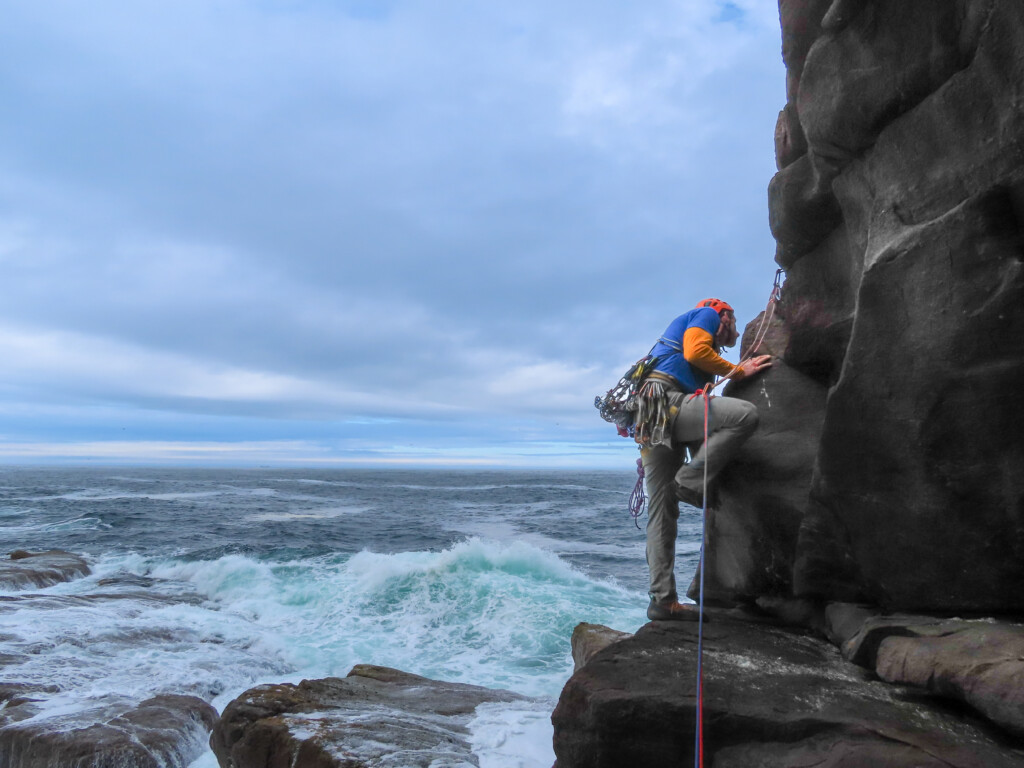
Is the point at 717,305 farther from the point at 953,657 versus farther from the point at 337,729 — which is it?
the point at 337,729

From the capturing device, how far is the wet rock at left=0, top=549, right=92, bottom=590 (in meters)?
14.3

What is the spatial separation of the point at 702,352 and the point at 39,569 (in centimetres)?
1678

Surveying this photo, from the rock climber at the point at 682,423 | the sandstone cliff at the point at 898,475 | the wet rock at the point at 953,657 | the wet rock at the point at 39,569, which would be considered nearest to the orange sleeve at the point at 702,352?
the rock climber at the point at 682,423

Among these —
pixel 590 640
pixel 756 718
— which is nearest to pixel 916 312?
pixel 756 718

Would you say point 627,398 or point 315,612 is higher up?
point 627,398

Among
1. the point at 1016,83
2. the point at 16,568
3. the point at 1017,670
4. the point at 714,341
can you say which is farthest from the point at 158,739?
the point at 16,568

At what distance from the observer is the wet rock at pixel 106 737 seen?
611 cm

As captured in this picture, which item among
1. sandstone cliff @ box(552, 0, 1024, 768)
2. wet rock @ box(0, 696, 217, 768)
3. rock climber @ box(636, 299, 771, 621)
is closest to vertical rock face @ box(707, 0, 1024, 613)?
sandstone cliff @ box(552, 0, 1024, 768)

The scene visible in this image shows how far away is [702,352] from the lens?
18.3 ft

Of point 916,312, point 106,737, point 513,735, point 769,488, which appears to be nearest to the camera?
point 916,312

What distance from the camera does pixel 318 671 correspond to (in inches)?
388

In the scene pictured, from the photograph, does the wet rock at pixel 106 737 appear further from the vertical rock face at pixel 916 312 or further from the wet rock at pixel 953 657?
the wet rock at pixel 953 657

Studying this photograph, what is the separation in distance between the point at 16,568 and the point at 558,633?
42.0ft

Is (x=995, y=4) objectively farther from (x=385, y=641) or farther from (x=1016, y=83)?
(x=385, y=641)
